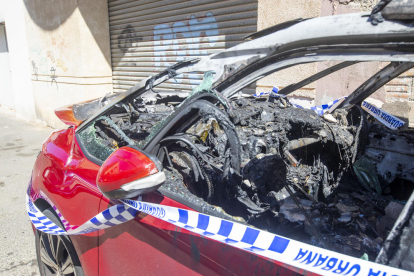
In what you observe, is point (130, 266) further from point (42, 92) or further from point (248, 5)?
point (42, 92)

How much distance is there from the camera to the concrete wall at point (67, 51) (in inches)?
312

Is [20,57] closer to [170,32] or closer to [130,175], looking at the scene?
[170,32]

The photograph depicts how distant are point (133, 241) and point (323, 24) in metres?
1.37

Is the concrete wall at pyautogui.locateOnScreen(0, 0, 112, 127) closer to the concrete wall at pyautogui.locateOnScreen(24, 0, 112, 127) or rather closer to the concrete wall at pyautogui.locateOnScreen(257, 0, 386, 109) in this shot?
the concrete wall at pyautogui.locateOnScreen(24, 0, 112, 127)

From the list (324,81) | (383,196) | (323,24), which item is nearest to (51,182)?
(323,24)

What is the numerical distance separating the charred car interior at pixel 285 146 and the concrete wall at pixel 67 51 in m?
6.00

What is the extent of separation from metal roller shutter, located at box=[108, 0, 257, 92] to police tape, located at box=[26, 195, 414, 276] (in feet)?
11.2

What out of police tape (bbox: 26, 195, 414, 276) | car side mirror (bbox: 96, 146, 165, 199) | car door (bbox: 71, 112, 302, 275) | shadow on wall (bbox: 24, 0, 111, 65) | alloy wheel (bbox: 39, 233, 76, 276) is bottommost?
alloy wheel (bbox: 39, 233, 76, 276)

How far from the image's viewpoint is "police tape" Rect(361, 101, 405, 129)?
283 cm

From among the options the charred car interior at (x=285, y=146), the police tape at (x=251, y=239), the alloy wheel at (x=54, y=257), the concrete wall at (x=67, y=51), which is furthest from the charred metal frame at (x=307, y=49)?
the concrete wall at (x=67, y=51)

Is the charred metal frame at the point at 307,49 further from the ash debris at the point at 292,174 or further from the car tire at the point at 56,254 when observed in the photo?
the car tire at the point at 56,254

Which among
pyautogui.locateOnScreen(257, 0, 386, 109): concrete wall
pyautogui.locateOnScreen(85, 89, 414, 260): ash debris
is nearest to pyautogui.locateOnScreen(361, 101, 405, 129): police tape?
pyautogui.locateOnScreen(85, 89, 414, 260): ash debris

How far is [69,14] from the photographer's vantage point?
25.9 feet

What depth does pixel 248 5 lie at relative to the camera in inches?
212
